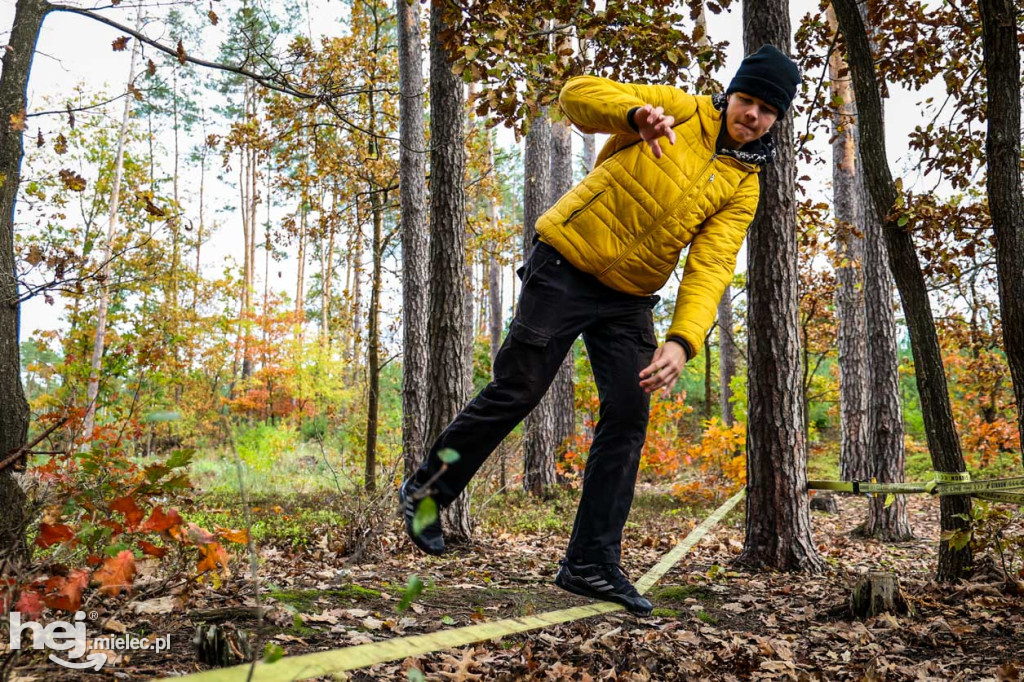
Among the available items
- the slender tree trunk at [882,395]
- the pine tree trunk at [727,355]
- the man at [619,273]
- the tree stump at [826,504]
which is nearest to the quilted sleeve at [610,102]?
the man at [619,273]

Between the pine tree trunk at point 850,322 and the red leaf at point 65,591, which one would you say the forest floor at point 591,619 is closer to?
the red leaf at point 65,591

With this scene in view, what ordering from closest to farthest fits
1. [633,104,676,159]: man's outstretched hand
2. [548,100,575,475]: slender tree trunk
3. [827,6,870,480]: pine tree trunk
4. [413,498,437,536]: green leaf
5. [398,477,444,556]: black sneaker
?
[413,498,437,536]: green leaf → [633,104,676,159]: man's outstretched hand → [398,477,444,556]: black sneaker → [827,6,870,480]: pine tree trunk → [548,100,575,475]: slender tree trunk

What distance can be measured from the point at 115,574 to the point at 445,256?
4768 mm

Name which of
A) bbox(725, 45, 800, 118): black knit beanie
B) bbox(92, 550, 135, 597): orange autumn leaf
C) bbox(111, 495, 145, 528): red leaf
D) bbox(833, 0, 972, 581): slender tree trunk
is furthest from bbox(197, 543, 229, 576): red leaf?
bbox(833, 0, 972, 581): slender tree trunk

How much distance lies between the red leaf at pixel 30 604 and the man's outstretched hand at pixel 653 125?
255 centimetres

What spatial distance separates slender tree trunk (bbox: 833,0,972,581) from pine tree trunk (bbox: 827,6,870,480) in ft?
10.6

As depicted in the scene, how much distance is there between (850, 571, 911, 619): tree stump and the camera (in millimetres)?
4195

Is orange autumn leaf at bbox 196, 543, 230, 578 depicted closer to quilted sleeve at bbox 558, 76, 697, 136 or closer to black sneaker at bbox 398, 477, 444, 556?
black sneaker at bbox 398, 477, 444, 556

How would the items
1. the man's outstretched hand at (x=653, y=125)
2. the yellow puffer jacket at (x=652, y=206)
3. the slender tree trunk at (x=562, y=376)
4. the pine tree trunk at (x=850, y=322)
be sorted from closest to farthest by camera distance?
the man's outstretched hand at (x=653, y=125), the yellow puffer jacket at (x=652, y=206), the pine tree trunk at (x=850, y=322), the slender tree trunk at (x=562, y=376)

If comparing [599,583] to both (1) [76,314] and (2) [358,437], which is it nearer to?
(2) [358,437]

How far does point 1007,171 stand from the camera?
386 cm

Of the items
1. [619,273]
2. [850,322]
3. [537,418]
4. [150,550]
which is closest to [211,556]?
[150,550]

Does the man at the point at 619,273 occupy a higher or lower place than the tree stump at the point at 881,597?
higher

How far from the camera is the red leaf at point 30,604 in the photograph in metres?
1.95
